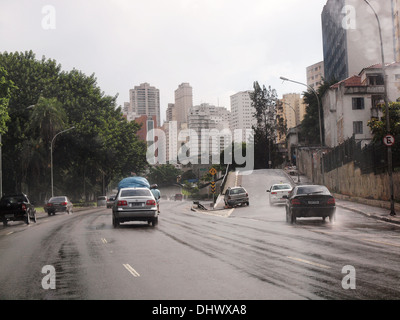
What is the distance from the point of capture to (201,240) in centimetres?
1605

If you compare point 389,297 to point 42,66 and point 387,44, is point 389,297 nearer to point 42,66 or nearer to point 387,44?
point 42,66

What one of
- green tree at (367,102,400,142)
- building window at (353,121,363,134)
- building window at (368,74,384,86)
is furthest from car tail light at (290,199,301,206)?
building window at (368,74,384,86)

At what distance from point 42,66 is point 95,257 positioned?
48310 mm

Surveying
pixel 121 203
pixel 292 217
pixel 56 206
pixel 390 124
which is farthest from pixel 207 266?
pixel 56 206

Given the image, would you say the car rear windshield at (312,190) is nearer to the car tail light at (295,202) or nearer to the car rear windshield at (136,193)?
the car tail light at (295,202)

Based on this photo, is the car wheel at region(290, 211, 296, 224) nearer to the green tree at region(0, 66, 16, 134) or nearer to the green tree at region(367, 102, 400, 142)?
the green tree at region(367, 102, 400, 142)

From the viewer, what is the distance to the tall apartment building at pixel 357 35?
84562 millimetres

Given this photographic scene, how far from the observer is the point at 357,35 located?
92188 mm

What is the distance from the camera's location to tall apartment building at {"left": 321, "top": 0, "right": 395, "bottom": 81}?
84.6m

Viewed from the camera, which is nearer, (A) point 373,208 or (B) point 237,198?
(A) point 373,208

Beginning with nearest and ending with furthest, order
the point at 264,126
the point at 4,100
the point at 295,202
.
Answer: the point at 295,202, the point at 4,100, the point at 264,126

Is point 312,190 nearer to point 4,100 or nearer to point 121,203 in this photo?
point 121,203

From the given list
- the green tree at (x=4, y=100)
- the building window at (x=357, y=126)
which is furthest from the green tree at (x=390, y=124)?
the building window at (x=357, y=126)
